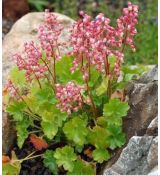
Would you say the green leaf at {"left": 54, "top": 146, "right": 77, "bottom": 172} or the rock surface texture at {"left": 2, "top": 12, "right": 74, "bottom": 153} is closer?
the green leaf at {"left": 54, "top": 146, "right": 77, "bottom": 172}

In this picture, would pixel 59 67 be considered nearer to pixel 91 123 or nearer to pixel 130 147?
pixel 91 123

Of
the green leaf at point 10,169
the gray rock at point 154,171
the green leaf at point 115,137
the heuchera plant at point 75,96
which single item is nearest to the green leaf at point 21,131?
the heuchera plant at point 75,96

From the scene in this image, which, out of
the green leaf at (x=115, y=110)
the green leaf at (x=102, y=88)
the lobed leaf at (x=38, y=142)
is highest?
the green leaf at (x=102, y=88)

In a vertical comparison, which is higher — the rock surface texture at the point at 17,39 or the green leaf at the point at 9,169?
the rock surface texture at the point at 17,39

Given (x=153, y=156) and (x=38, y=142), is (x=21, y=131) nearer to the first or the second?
(x=38, y=142)

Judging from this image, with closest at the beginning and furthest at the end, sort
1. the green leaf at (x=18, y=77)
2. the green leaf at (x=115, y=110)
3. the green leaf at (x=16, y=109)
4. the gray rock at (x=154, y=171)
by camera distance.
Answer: the gray rock at (x=154, y=171)
the green leaf at (x=115, y=110)
the green leaf at (x=16, y=109)
the green leaf at (x=18, y=77)

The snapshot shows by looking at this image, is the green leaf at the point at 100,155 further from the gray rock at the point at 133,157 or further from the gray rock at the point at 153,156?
the gray rock at the point at 153,156

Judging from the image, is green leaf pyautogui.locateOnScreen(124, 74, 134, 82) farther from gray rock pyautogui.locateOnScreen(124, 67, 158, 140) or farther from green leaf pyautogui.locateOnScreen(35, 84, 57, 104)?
green leaf pyautogui.locateOnScreen(35, 84, 57, 104)

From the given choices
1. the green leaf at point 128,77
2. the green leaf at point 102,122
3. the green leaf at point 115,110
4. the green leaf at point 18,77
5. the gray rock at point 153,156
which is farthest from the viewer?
the green leaf at point 18,77

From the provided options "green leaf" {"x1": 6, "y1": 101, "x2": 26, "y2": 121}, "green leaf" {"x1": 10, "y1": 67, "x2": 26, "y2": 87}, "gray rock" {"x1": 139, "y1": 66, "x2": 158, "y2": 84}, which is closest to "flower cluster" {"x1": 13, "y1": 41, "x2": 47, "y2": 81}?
"green leaf" {"x1": 6, "y1": 101, "x2": 26, "y2": 121}
